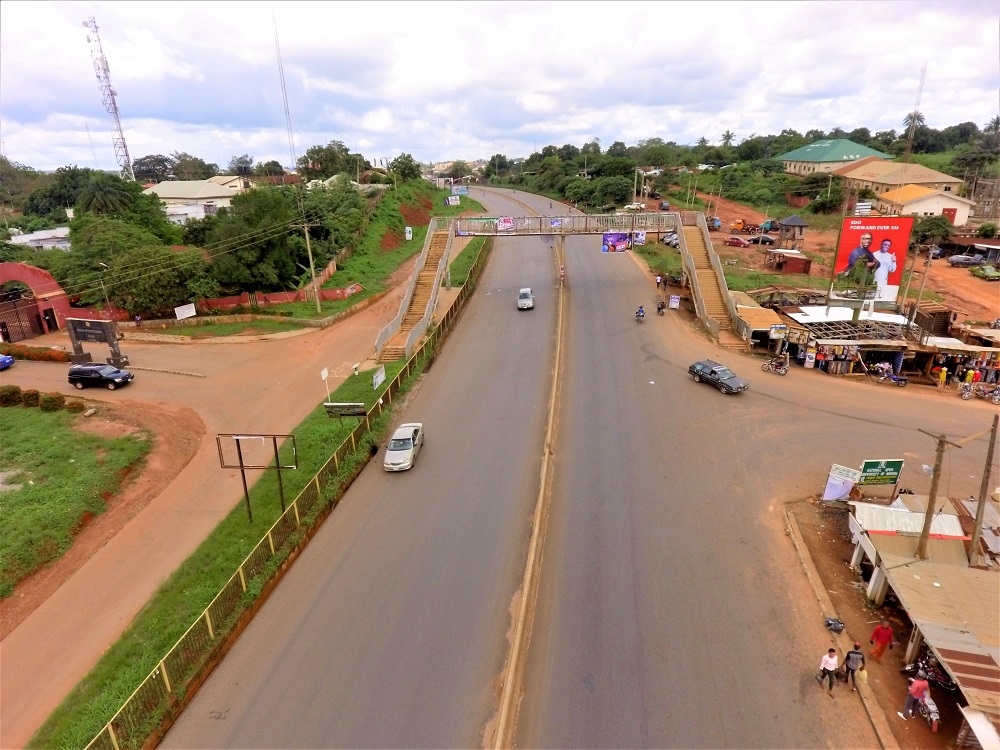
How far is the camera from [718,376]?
2795 cm

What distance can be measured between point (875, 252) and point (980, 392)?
9586 mm

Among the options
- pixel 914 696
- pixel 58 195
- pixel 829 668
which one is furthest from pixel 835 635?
pixel 58 195

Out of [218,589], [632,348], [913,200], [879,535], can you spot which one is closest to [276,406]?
[218,589]

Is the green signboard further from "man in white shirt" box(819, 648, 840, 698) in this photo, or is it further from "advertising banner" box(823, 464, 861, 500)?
"man in white shirt" box(819, 648, 840, 698)

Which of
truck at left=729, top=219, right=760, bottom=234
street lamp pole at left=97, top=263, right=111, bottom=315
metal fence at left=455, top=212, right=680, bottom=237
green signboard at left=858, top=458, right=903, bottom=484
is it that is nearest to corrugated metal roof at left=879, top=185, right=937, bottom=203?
truck at left=729, top=219, right=760, bottom=234

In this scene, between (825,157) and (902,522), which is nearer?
(902,522)

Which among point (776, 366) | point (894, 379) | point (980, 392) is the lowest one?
point (980, 392)

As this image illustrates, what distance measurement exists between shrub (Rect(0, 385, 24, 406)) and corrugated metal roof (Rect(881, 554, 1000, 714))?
4018cm

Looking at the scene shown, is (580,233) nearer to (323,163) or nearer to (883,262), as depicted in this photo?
(883,262)

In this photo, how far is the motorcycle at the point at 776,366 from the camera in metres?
29.9

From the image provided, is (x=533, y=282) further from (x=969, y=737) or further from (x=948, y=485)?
(x=969, y=737)

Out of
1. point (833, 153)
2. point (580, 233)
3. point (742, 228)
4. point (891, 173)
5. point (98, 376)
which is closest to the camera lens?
point (98, 376)

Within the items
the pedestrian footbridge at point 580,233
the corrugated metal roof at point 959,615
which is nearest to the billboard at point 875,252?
the pedestrian footbridge at point 580,233

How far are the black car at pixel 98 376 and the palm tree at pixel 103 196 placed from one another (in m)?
37.7
